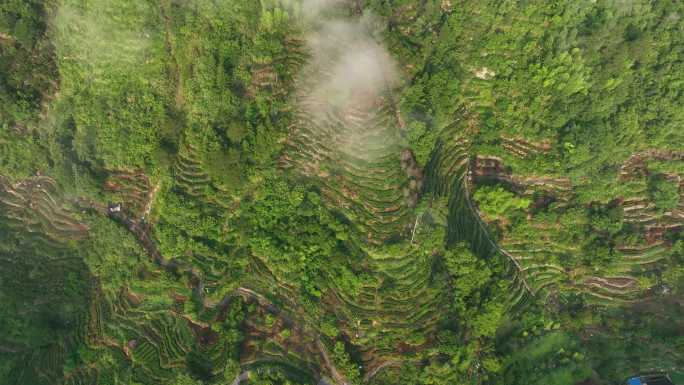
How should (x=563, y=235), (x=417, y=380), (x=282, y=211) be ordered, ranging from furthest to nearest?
(x=563, y=235) < (x=282, y=211) < (x=417, y=380)

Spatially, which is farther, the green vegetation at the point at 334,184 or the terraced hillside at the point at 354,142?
the terraced hillside at the point at 354,142

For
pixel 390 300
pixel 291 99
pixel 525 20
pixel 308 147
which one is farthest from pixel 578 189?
pixel 291 99

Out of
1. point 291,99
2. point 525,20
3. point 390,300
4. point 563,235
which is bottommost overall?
point 390,300

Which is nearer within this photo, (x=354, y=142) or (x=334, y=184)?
(x=334, y=184)

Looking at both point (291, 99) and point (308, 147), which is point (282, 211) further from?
point (291, 99)

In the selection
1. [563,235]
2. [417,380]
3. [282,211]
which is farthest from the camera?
[563,235]

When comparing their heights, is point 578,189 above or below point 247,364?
above

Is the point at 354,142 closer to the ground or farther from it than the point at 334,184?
farther from it

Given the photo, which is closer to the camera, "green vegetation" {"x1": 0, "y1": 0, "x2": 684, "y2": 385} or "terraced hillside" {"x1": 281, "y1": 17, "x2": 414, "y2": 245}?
"green vegetation" {"x1": 0, "y1": 0, "x2": 684, "y2": 385}
